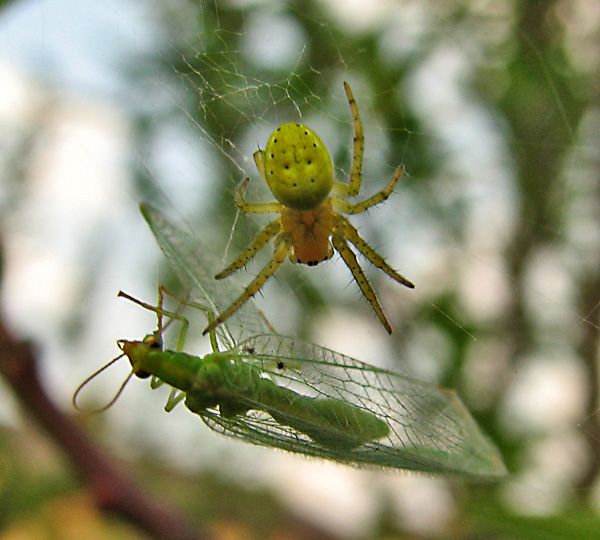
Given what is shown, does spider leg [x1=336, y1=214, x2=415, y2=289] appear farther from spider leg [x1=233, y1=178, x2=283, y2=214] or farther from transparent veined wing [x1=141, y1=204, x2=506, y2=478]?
transparent veined wing [x1=141, y1=204, x2=506, y2=478]

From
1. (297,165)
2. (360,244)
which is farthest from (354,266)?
(297,165)

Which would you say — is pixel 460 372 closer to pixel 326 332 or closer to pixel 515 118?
pixel 326 332

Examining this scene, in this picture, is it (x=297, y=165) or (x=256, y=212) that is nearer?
(x=297, y=165)

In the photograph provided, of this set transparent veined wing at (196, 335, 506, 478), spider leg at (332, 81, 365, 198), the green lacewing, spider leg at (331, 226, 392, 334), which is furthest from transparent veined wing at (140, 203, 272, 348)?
spider leg at (332, 81, 365, 198)

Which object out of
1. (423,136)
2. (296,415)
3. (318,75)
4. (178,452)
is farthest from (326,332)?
(178,452)

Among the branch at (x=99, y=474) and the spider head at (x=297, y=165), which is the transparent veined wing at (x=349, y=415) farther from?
the branch at (x=99, y=474)

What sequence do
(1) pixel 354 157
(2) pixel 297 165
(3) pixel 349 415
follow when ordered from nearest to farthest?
(3) pixel 349 415 → (2) pixel 297 165 → (1) pixel 354 157

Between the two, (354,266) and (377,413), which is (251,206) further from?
(377,413)
